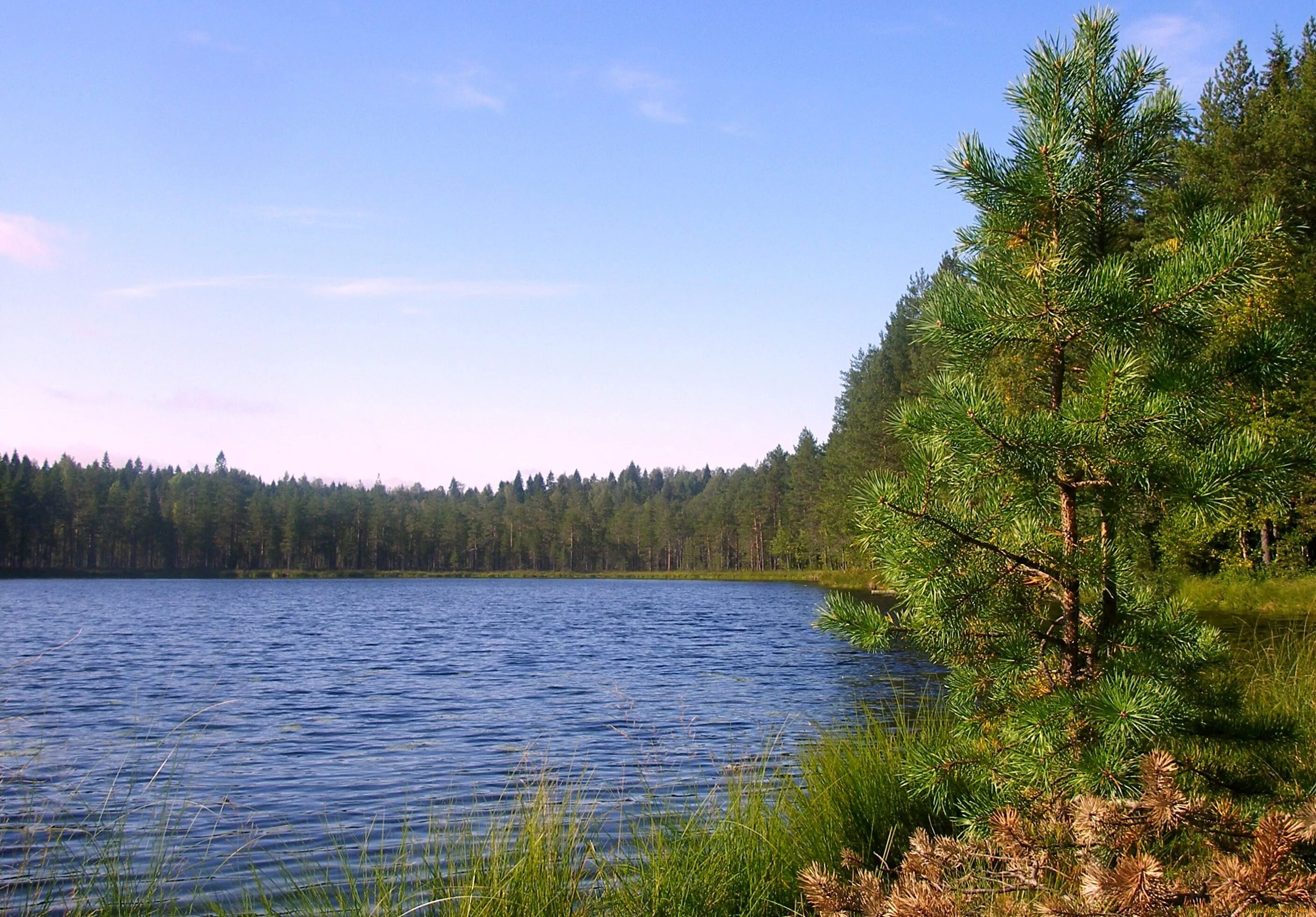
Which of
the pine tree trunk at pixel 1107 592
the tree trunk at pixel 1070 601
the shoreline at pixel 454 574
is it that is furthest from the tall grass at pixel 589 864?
the shoreline at pixel 454 574

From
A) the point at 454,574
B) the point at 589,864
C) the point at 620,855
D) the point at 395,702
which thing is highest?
the point at 620,855

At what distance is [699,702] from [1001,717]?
11.7 m

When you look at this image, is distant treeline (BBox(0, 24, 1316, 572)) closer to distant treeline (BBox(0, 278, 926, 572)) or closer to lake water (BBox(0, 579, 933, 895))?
distant treeline (BBox(0, 278, 926, 572))

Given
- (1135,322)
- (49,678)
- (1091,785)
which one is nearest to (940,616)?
(1091,785)

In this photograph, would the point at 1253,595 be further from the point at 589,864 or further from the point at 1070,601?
the point at 1070,601

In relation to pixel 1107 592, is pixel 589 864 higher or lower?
lower

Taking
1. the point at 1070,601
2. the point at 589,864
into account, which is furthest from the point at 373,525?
the point at 1070,601

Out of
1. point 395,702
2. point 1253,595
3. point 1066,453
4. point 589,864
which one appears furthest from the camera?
point 1253,595

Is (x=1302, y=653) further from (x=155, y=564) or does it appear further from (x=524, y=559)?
(x=524, y=559)

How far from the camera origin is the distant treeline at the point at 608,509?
2594 centimetres

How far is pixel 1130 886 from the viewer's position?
229cm

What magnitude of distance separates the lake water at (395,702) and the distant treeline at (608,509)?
998 centimetres

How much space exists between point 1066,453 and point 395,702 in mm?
15034

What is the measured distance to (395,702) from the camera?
16.7 meters
